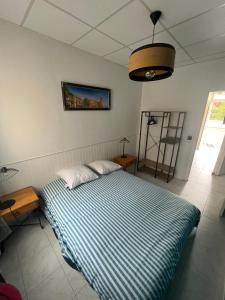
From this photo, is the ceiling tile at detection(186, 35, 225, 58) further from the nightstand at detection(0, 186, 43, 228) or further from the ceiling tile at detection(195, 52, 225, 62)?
the nightstand at detection(0, 186, 43, 228)

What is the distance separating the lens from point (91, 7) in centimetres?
125

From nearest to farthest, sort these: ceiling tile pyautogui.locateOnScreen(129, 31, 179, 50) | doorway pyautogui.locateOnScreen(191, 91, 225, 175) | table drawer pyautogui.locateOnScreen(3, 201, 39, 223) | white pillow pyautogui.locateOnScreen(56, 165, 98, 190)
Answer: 1. table drawer pyautogui.locateOnScreen(3, 201, 39, 223)
2. ceiling tile pyautogui.locateOnScreen(129, 31, 179, 50)
3. white pillow pyautogui.locateOnScreen(56, 165, 98, 190)
4. doorway pyautogui.locateOnScreen(191, 91, 225, 175)

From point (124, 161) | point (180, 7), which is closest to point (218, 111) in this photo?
point (124, 161)

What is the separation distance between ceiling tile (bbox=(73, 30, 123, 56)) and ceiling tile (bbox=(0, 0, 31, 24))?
707 millimetres

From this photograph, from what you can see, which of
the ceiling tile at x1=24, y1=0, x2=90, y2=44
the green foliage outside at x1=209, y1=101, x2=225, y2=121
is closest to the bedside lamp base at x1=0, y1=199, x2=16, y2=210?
the ceiling tile at x1=24, y1=0, x2=90, y2=44

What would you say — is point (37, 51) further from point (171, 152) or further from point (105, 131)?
point (171, 152)

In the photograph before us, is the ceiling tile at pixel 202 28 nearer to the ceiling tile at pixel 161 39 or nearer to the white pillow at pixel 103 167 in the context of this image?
the ceiling tile at pixel 161 39

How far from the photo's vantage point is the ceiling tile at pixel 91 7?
1193 mm

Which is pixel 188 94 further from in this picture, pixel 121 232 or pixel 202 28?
pixel 121 232

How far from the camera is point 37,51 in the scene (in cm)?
174

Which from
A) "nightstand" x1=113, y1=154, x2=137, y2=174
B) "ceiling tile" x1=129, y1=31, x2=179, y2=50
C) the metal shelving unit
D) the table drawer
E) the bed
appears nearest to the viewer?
the bed

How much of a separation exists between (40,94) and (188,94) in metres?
2.89

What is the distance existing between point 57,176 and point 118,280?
1749mm

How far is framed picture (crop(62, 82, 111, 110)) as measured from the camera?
213 centimetres
